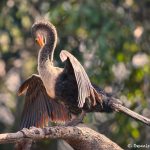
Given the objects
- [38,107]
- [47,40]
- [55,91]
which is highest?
[47,40]

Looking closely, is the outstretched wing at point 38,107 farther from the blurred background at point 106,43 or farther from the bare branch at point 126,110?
the blurred background at point 106,43

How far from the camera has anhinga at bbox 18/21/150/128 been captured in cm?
513

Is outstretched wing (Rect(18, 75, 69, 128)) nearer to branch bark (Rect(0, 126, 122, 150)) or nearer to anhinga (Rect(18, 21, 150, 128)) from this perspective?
anhinga (Rect(18, 21, 150, 128))

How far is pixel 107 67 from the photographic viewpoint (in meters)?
7.52

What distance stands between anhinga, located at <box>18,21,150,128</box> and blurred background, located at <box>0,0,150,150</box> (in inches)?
Result: 43.7

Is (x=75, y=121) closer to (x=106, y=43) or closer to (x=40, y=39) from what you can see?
(x=40, y=39)

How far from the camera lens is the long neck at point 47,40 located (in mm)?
5516

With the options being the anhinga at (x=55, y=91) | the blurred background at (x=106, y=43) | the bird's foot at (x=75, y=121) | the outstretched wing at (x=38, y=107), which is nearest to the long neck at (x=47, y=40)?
the anhinga at (x=55, y=91)

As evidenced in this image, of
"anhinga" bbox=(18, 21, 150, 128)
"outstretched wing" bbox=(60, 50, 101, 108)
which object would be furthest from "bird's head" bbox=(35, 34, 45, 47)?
"outstretched wing" bbox=(60, 50, 101, 108)

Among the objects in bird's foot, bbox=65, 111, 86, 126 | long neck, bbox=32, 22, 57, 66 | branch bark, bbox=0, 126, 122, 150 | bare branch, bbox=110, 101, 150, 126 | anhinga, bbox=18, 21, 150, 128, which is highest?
long neck, bbox=32, 22, 57, 66

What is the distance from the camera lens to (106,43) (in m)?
7.40

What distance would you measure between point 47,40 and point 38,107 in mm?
616

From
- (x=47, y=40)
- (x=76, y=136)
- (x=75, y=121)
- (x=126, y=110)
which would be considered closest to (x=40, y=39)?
(x=47, y=40)

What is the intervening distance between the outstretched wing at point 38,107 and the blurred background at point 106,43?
3.55 ft
